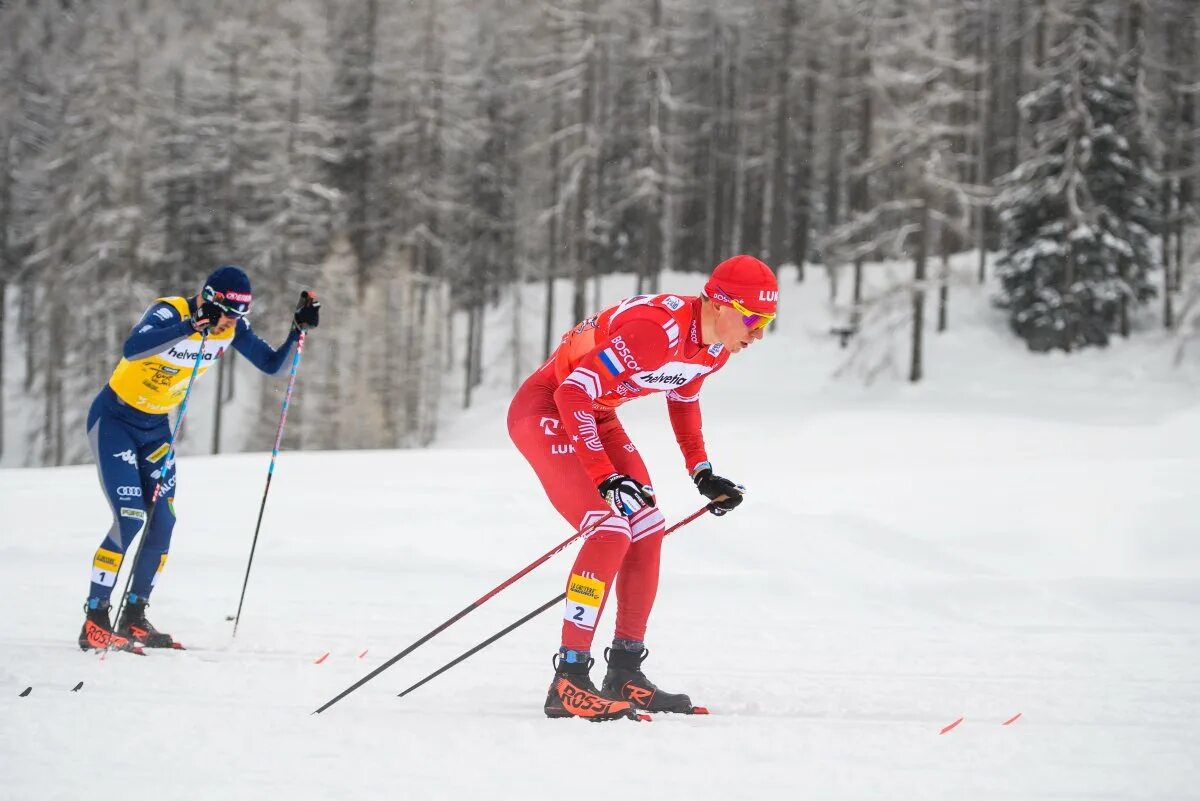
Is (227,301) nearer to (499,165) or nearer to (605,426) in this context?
(605,426)

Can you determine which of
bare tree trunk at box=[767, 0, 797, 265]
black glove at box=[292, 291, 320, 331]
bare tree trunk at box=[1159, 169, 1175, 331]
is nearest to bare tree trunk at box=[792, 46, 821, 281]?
bare tree trunk at box=[767, 0, 797, 265]

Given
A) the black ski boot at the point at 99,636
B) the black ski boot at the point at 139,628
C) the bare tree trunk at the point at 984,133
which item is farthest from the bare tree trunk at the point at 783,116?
the black ski boot at the point at 99,636

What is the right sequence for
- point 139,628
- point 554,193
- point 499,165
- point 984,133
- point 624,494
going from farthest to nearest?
1. point 984,133
2. point 499,165
3. point 554,193
4. point 139,628
5. point 624,494

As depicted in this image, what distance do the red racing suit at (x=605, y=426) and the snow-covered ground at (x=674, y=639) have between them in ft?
2.01

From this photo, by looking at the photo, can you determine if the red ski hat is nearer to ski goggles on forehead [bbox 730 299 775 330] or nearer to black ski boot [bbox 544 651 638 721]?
ski goggles on forehead [bbox 730 299 775 330]

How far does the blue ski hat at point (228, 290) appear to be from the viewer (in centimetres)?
545

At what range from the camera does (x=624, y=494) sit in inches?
155

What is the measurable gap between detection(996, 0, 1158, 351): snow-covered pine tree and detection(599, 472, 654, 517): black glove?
23562 millimetres

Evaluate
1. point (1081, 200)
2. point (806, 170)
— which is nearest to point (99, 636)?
point (1081, 200)

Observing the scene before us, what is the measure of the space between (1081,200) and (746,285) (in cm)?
2524

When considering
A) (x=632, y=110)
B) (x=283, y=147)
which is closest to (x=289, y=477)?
(x=283, y=147)

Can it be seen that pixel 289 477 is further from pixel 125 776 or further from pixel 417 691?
pixel 125 776

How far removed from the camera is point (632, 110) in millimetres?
30922

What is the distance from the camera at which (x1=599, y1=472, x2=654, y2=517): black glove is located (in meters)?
3.92
